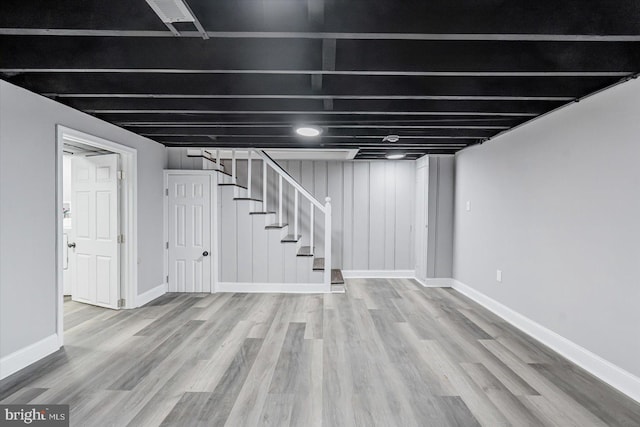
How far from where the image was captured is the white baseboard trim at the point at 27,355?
247cm

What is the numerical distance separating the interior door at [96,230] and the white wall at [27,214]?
1.09 m

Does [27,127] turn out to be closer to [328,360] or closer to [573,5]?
[328,360]

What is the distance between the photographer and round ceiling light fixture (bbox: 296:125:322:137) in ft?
→ 11.5

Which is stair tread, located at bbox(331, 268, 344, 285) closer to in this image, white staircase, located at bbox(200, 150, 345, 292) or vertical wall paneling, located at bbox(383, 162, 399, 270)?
white staircase, located at bbox(200, 150, 345, 292)

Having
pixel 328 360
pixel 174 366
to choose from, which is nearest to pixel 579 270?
pixel 328 360

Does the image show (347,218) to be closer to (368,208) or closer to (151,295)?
(368,208)

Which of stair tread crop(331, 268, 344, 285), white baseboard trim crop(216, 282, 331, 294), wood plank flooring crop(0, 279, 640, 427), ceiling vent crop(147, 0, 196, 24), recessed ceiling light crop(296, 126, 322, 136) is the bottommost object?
wood plank flooring crop(0, 279, 640, 427)

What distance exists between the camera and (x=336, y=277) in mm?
5410

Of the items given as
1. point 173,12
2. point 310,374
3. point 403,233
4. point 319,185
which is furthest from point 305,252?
point 173,12

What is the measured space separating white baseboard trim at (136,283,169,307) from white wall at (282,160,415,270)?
259cm

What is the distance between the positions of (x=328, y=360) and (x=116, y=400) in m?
1.53

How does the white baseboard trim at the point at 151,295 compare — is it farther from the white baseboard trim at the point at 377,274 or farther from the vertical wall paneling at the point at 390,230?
the vertical wall paneling at the point at 390,230

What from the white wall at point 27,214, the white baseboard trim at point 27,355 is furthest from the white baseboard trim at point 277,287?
the white wall at point 27,214

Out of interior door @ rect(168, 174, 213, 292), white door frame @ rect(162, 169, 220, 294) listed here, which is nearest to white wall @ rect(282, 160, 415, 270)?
white door frame @ rect(162, 169, 220, 294)
